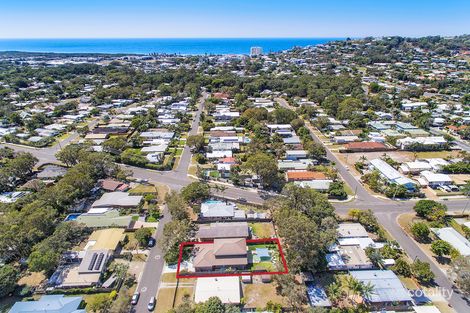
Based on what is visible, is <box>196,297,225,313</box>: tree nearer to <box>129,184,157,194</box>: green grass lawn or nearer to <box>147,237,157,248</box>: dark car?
<box>147,237,157,248</box>: dark car

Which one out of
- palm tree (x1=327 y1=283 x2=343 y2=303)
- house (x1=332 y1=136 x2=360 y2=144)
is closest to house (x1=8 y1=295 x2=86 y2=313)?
palm tree (x1=327 y1=283 x2=343 y2=303)

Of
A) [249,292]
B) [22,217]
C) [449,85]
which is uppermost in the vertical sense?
[449,85]

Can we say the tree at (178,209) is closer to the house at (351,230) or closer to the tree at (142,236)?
the tree at (142,236)

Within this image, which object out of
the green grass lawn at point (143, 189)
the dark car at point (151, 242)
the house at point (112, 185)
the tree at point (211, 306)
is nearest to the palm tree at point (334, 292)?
the tree at point (211, 306)

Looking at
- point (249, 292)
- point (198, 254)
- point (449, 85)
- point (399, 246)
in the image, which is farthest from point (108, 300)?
point (449, 85)

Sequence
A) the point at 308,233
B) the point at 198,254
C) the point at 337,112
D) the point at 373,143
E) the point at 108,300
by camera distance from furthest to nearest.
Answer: the point at 337,112 → the point at 373,143 → the point at 198,254 → the point at 308,233 → the point at 108,300

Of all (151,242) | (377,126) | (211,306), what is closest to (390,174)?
(377,126)

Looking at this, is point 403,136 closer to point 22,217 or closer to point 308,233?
point 308,233
